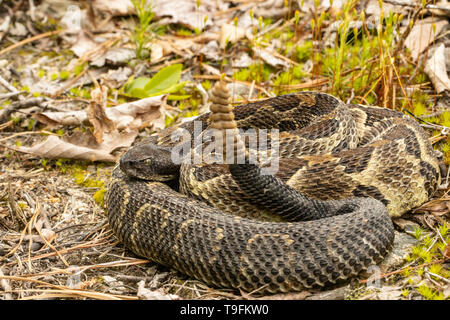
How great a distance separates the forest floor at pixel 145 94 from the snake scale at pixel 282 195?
0.17 m

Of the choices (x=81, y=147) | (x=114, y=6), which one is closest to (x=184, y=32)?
(x=114, y=6)

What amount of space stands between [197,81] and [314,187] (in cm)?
291

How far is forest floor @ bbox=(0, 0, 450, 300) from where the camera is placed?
382 centimetres

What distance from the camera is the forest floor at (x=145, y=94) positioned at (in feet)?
12.5

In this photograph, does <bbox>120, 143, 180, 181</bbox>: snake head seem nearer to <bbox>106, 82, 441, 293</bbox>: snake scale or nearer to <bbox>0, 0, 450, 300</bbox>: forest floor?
<bbox>106, 82, 441, 293</bbox>: snake scale

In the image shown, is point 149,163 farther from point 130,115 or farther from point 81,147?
point 130,115

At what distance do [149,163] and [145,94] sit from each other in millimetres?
1939

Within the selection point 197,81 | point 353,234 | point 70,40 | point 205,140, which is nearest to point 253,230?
point 353,234

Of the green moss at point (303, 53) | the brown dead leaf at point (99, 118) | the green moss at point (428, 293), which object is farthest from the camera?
the green moss at point (303, 53)

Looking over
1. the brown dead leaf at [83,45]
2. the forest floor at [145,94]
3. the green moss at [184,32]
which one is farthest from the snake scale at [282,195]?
the brown dead leaf at [83,45]

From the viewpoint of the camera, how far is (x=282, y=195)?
3.80 m

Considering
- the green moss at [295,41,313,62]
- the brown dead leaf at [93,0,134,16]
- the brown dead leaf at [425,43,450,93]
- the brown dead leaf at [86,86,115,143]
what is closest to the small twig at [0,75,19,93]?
the brown dead leaf at [86,86,115,143]

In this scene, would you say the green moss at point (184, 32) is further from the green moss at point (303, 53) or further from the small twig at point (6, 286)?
the small twig at point (6, 286)

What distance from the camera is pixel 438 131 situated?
16.8ft
